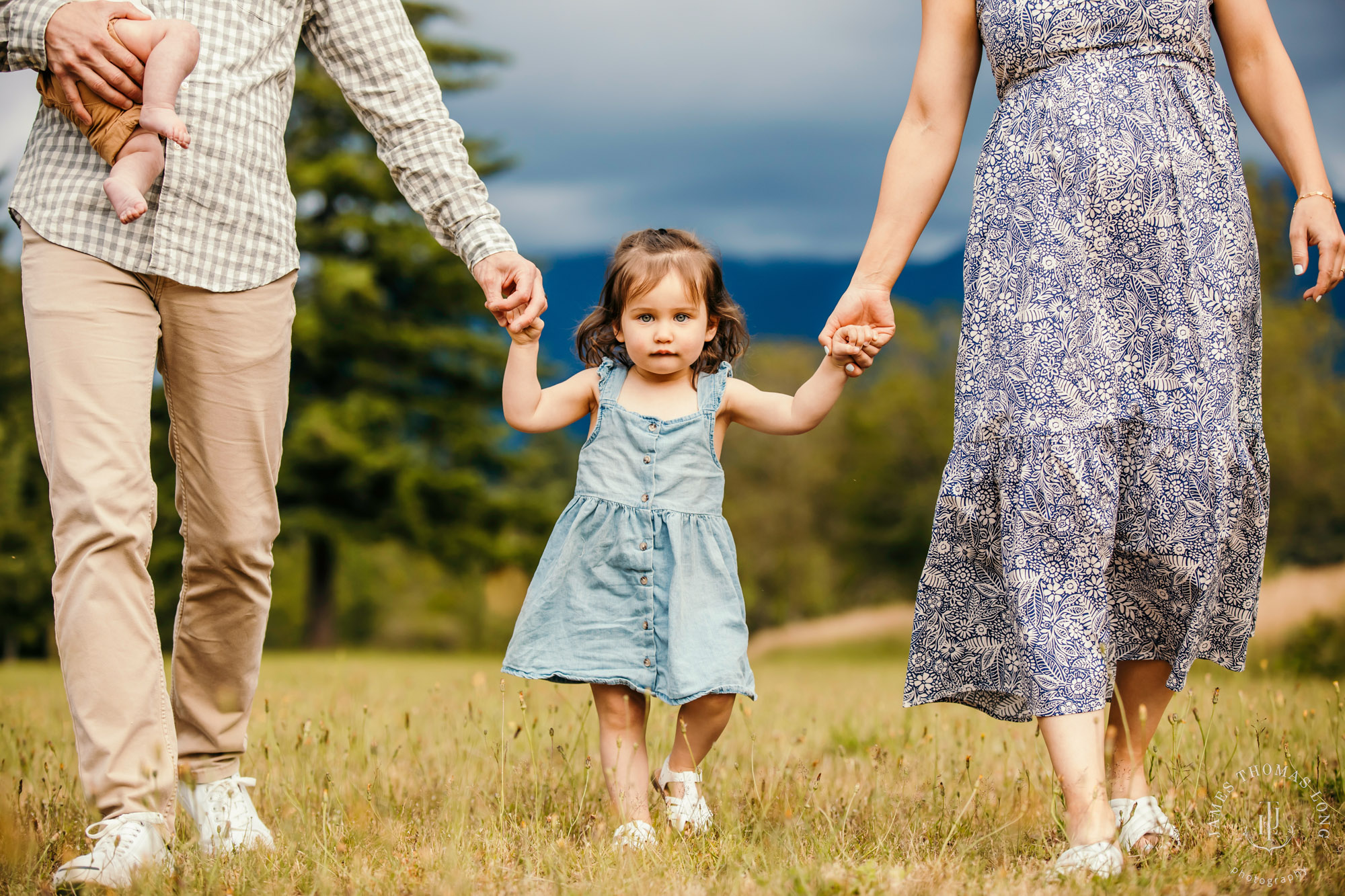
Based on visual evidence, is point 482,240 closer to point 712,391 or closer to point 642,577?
point 712,391

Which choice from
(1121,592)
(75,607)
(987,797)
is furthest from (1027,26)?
(75,607)

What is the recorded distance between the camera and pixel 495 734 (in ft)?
15.0

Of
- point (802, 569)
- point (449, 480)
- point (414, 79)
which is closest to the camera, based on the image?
point (414, 79)

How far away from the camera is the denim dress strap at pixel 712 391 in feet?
10.5

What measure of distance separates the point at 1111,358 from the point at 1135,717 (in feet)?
3.30

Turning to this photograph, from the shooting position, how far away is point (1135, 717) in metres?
3.00

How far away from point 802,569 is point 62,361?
32.3m

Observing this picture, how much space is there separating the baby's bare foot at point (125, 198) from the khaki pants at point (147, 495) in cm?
18

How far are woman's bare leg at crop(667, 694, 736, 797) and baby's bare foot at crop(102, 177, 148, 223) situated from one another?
1.80 m

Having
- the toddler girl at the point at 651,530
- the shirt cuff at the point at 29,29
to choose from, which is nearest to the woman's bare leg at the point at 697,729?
the toddler girl at the point at 651,530

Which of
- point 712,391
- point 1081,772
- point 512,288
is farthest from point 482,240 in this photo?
point 1081,772


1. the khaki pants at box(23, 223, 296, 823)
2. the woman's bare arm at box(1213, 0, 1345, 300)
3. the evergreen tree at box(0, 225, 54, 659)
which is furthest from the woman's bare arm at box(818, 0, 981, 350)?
the evergreen tree at box(0, 225, 54, 659)

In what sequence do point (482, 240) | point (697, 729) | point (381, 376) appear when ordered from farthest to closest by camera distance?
point (381, 376) < point (482, 240) < point (697, 729)

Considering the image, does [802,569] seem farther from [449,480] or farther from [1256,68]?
[1256,68]
